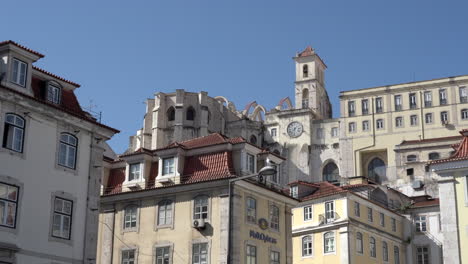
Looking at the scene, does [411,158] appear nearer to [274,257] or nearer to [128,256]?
[274,257]

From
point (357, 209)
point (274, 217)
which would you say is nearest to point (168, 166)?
point (274, 217)

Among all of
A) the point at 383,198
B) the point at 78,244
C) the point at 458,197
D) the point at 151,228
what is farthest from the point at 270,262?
the point at 383,198

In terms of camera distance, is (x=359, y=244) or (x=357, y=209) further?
(x=357, y=209)

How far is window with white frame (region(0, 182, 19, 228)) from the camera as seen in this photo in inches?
1146

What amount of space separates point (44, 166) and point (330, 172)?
78.1 m

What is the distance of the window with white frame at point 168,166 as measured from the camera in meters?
44.7

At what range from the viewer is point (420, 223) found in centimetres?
6775

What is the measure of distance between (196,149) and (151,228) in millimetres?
5349

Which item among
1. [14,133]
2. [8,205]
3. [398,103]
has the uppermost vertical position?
[398,103]

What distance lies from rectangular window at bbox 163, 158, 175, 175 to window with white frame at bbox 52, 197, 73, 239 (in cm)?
1248

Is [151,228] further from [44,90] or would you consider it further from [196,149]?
[44,90]

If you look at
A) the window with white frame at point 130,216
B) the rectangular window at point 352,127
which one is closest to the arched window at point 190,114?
the rectangular window at point 352,127

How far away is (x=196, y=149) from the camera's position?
147 ft

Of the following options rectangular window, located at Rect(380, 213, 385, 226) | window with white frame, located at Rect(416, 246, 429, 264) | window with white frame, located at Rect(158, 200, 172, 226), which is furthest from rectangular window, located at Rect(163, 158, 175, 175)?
window with white frame, located at Rect(416, 246, 429, 264)
